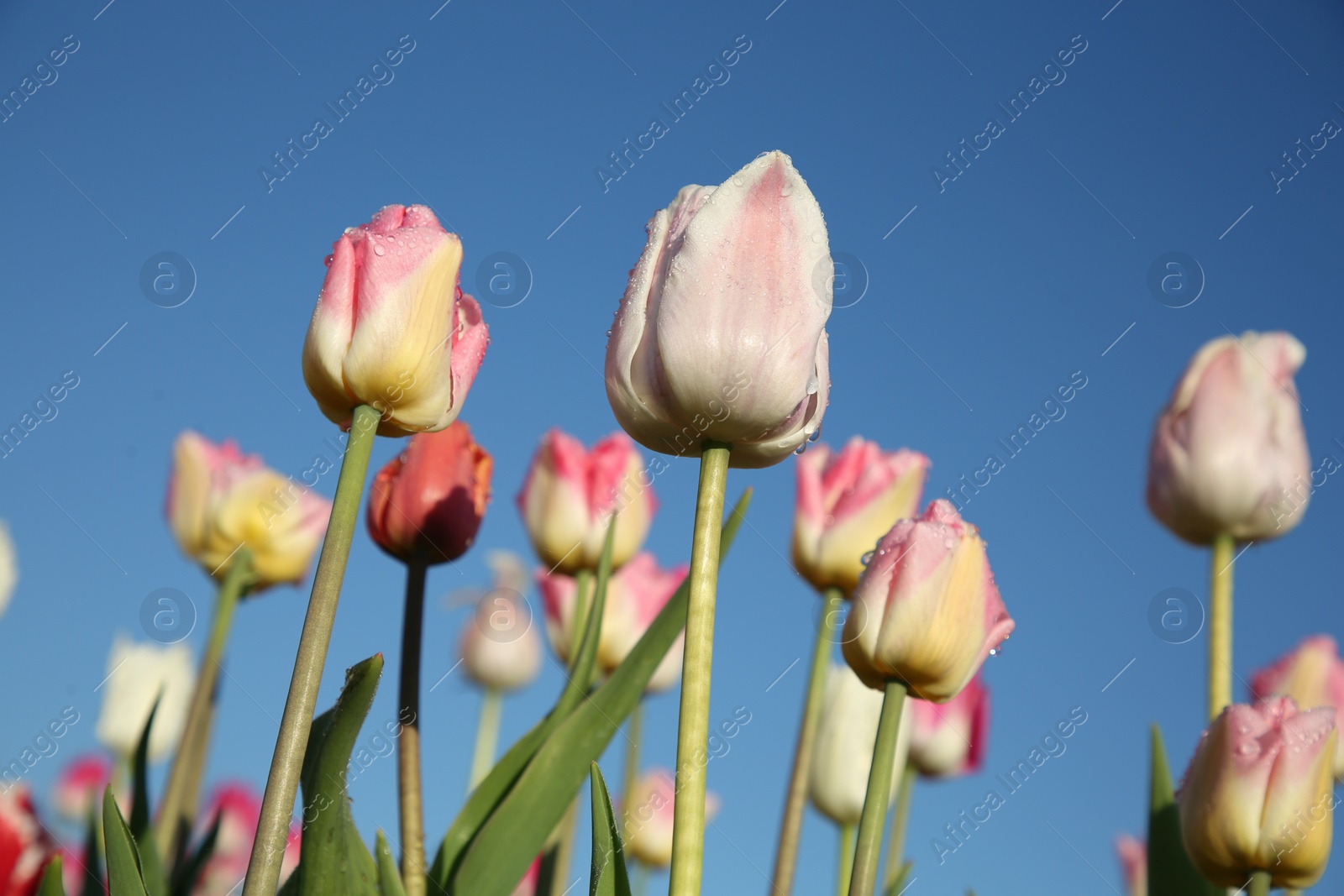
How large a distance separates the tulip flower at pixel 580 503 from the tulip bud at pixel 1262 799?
1148mm

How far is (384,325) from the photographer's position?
107 centimetres

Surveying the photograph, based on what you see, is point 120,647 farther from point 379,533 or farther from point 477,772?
point 379,533

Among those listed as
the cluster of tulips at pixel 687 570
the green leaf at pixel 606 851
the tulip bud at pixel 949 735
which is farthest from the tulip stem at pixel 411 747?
the tulip bud at pixel 949 735

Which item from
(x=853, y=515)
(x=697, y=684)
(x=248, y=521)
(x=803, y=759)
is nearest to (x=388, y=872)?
(x=697, y=684)

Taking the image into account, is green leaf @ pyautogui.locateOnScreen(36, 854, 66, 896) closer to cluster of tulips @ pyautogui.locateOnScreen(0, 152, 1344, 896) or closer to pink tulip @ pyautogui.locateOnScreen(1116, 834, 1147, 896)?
cluster of tulips @ pyautogui.locateOnScreen(0, 152, 1344, 896)

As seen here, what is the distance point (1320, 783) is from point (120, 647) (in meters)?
3.45

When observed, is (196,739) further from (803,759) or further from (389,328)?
(389,328)

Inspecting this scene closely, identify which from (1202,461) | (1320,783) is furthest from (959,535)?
(1202,461)

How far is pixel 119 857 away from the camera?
3.03ft

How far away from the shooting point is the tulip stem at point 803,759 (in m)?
1.63

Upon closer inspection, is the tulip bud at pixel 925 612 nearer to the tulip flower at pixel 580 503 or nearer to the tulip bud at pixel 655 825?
the tulip flower at pixel 580 503

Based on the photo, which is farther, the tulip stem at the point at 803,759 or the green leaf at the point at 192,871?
the tulip stem at the point at 803,759

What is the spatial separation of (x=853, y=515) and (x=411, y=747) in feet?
3.33

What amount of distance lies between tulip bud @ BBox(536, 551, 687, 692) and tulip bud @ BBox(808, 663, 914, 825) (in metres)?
0.40
